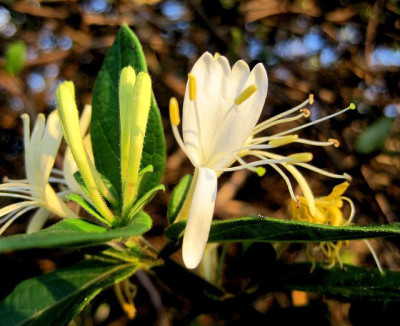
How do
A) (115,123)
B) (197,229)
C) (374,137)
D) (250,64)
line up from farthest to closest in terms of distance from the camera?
(250,64), (374,137), (115,123), (197,229)

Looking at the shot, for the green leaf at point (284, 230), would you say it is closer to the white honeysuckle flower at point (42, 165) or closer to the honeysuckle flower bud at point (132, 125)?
the honeysuckle flower bud at point (132, 125)

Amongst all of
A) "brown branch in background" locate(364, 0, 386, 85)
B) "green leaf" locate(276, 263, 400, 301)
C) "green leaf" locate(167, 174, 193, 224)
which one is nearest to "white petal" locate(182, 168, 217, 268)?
"green leaf" locate(167, 174, 193, 224)

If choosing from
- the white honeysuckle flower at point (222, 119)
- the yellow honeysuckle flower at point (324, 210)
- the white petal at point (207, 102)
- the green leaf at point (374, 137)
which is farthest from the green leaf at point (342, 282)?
the green leaf at point (374, 137)

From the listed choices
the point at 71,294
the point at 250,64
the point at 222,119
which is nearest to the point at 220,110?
the point at 222,119

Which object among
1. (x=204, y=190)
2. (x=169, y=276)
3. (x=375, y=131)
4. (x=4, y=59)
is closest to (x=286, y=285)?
(x=169, y=276)

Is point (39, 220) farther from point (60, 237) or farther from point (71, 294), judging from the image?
point (60, 237)

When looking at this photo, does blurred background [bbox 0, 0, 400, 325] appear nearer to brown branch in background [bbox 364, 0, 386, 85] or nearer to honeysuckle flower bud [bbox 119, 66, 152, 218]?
brown branch in background [bbox 364, 0, 386, 85]

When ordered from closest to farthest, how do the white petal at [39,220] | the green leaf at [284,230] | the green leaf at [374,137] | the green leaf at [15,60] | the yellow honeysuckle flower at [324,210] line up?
the green leaf at [284,230] < the yellow honeysuckle flower at [324,210] < the white petal at [39,220] < the green leaf at [374,137] < the green leaf at [15,60]

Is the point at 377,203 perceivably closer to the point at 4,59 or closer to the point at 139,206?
the point at 139,206
